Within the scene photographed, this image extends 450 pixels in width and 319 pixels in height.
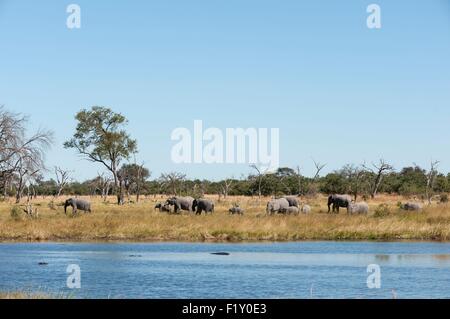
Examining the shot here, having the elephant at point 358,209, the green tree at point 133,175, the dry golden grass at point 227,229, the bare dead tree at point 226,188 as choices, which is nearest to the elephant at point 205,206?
the elephant at point 358,209

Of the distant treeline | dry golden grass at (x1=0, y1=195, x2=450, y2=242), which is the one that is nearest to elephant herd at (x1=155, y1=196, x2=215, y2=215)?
dry golden grass at (x1=0, y1=195, x2=450, y2=242)

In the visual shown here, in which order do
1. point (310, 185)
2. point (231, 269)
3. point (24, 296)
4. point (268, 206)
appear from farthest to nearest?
point (310, 185)
point (268, 206)
point (231, 269)
point (24, 296)

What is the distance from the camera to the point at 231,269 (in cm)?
2677

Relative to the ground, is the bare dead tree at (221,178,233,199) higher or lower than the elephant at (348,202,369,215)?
higher

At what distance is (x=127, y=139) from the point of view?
284 feet

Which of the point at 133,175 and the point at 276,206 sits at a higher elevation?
the point at 133,175

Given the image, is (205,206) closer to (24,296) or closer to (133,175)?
(24,296)

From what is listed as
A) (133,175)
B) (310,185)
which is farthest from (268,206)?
(133,175)

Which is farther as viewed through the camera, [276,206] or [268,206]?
[268,206]

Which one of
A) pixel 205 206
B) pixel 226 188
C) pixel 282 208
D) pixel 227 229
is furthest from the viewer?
pixel 226 188

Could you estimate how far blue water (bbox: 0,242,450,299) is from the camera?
22.2m

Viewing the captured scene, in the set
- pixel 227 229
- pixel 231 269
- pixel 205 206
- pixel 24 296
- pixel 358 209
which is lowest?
pixel 231 269

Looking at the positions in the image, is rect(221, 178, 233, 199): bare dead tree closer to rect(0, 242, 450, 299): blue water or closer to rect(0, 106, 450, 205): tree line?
rect(0, 106, 450, 205): tree line
